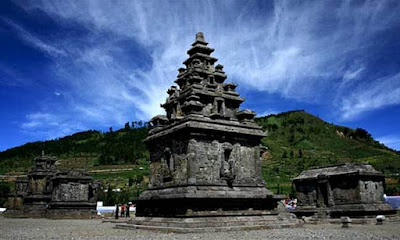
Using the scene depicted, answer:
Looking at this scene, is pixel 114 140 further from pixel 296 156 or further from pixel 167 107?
A: pixel 167 107

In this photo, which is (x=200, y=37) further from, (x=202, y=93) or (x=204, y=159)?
(x=204, y=159)

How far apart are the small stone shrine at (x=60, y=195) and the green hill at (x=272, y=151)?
29340 millimetres

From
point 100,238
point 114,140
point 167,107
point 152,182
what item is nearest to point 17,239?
point 100,238

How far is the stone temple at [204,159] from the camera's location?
1627 cm

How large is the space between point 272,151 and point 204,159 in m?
82.5

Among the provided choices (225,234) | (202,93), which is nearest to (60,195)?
(202,93)

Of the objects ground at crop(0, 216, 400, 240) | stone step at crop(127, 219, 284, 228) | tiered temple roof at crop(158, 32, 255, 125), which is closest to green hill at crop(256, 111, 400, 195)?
tiered temple roof at crop(158, 32, 255, 125)

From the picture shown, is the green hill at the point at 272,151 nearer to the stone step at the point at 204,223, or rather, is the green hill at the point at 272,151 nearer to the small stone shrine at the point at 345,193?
the small stone shrine at the point at 345,193

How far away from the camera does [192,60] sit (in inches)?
822

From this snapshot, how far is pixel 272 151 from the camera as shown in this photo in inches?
3821

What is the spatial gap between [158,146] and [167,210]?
13.9ft

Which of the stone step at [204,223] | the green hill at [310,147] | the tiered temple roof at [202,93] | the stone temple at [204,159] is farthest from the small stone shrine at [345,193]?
the green hill at [310,147]

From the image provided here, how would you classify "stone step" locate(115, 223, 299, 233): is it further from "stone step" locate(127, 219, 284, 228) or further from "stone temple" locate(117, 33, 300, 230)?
"stone step" locate(127, 219, 284, 228)

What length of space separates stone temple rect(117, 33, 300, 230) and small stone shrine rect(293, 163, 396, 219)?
350 inches
